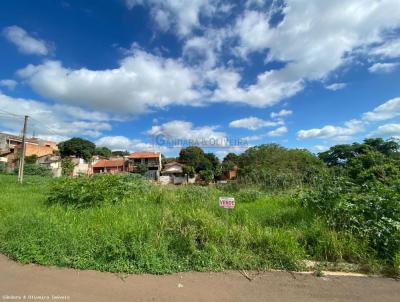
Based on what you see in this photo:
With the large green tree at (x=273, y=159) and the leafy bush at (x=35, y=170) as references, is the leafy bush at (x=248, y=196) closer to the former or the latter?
the large green tree at (x=273, y=159)

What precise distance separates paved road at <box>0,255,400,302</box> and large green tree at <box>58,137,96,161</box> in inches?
2314

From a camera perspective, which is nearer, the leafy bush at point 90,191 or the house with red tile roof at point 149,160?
the leafy bush at point 90,191

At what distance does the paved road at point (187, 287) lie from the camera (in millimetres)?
3230

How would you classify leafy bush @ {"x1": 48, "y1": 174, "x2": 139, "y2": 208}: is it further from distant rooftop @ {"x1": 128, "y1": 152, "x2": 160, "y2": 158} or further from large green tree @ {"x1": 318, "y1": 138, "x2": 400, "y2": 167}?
distant rooftop @ {"x1": 128, "y1": 152, "x2": 160, "y2": 158}

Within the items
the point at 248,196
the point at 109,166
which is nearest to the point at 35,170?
the point at 109,166

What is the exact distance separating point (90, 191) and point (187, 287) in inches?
224

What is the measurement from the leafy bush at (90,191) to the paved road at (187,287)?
4.01 metres

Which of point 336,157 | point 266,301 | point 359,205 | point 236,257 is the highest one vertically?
point 336,157

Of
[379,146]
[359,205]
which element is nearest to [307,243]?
[359,205]

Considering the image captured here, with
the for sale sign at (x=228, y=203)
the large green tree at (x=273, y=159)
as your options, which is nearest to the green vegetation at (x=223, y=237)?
the for sale sign at (x=228, y=203)

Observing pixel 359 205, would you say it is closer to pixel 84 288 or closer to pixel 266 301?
pixel 266 301

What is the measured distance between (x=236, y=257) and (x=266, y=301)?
3.16 ft

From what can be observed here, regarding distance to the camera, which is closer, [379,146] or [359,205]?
[359,205]

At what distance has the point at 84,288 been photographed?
3.39 m
